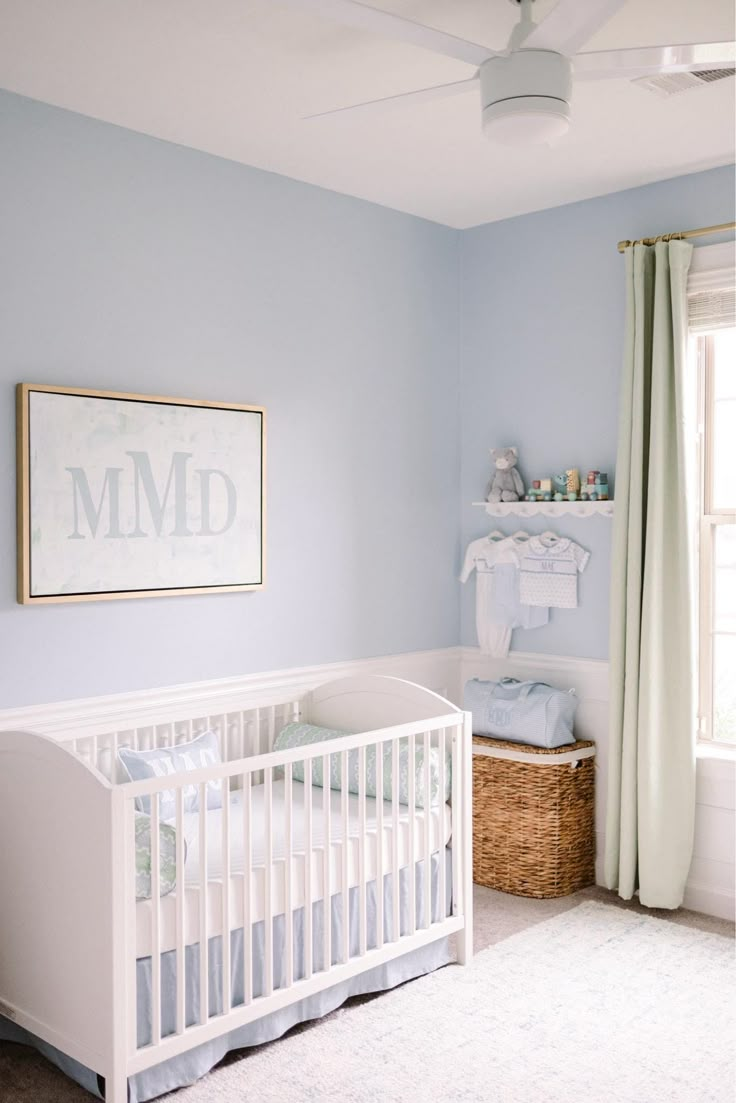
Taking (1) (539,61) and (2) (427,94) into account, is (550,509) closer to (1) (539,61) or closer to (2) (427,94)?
(2) (427,94)

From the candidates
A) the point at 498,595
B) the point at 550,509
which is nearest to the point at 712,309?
the point at 550,509

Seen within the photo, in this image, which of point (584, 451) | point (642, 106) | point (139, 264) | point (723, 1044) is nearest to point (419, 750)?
point (723, 1044)

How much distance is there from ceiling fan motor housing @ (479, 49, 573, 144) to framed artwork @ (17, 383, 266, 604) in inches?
56.2

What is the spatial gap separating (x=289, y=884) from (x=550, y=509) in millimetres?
1844

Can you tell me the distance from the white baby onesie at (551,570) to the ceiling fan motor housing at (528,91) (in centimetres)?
200

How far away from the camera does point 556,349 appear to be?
12.9 ft

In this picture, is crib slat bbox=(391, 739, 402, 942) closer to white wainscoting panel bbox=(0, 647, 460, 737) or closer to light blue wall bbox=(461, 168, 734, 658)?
white wainscoting panel bbox=(0, 647, 460, 737)

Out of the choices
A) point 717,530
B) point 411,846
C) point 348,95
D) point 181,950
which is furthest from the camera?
point 717,530

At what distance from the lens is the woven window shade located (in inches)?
135

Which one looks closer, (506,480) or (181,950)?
(181,950)

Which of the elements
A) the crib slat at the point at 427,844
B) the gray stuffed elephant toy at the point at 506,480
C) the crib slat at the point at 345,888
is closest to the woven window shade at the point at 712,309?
the gray stuffed elephant toy at the point at 506,480

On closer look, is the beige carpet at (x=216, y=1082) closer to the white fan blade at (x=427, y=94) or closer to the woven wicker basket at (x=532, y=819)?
the woven wicker basket at (x=532, y=819)

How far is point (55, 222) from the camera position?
2.92 meters

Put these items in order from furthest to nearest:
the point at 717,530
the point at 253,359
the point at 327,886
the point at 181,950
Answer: the point at 717,530
the point at 253,359
the point at 327,886
the point at 181,950
